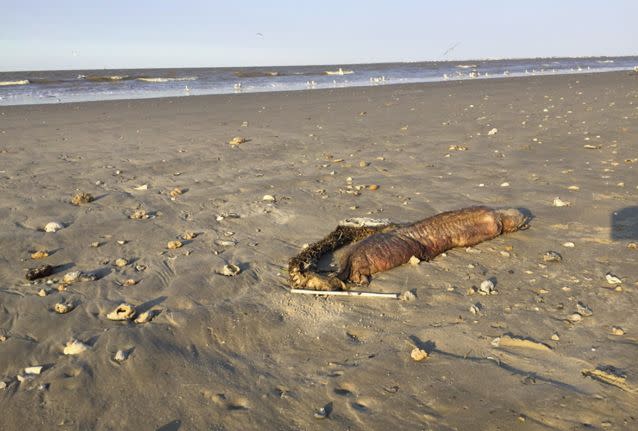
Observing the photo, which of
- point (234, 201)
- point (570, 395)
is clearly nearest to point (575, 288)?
point (570, 395)

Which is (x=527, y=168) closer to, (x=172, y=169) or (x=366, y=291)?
(x=366, y=291)

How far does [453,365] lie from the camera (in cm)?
315

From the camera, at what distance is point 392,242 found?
457cm

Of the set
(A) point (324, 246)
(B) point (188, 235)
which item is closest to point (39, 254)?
(B) point (188, 235)

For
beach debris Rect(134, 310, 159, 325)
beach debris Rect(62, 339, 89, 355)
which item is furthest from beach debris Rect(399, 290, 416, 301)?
beach debris Rect(62, 339, 89, 355)

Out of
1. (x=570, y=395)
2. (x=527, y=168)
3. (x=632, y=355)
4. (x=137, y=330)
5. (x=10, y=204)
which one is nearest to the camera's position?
(x=570, y=395)

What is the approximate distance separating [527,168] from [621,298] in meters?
4.18

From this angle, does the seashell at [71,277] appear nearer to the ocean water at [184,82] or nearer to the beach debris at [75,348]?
the beach debris at [75,348]

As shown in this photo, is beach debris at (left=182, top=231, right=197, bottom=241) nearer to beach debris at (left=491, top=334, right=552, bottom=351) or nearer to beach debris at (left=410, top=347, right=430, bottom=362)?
beach debris at (left=410, top=347, right=430, bottom=362)

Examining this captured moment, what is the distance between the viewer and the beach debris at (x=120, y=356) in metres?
3.26

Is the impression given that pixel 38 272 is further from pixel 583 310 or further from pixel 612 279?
pixel 612 279

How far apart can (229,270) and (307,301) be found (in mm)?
858

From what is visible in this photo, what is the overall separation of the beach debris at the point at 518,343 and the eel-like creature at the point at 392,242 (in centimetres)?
116

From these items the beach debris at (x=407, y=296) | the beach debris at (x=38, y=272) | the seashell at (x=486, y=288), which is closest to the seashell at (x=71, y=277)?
the beach debris at (x=38, y=272)
